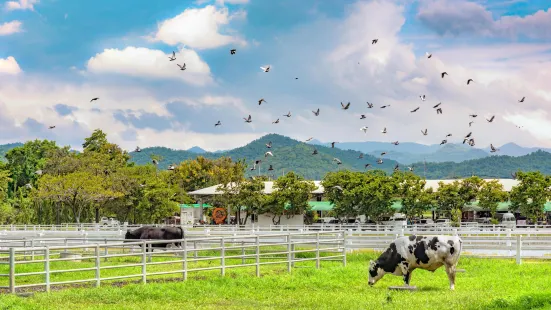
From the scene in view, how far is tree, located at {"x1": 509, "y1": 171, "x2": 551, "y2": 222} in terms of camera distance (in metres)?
77.5

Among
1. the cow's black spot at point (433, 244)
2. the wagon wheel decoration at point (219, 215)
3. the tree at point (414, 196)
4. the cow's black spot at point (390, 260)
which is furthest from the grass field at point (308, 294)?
the wagon wheel decoration at point (219, 215)

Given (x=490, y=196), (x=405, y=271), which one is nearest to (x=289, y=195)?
(x=490, y=196)

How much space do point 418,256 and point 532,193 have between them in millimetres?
62056

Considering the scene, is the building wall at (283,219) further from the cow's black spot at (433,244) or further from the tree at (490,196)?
the cow's black spot at (433,244)

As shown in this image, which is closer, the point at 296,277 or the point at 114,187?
the point at 296,277

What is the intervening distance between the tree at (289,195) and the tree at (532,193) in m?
20.8

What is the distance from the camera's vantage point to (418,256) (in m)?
19.7

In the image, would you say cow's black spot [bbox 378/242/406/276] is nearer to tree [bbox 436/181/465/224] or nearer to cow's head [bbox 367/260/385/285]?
cow's head [bbox 367/260/385/285]

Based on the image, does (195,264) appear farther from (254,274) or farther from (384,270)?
(384,270)

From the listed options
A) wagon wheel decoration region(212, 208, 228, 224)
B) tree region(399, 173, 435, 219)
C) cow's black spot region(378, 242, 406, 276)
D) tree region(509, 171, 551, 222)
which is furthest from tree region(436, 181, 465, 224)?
cow's black spot region(378, 242, 406, 276)

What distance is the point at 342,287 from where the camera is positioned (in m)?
19.6

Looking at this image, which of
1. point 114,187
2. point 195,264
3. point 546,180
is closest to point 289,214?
point 114,187

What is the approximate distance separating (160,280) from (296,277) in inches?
143

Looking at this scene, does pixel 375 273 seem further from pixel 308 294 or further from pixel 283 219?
pixel 283 219
